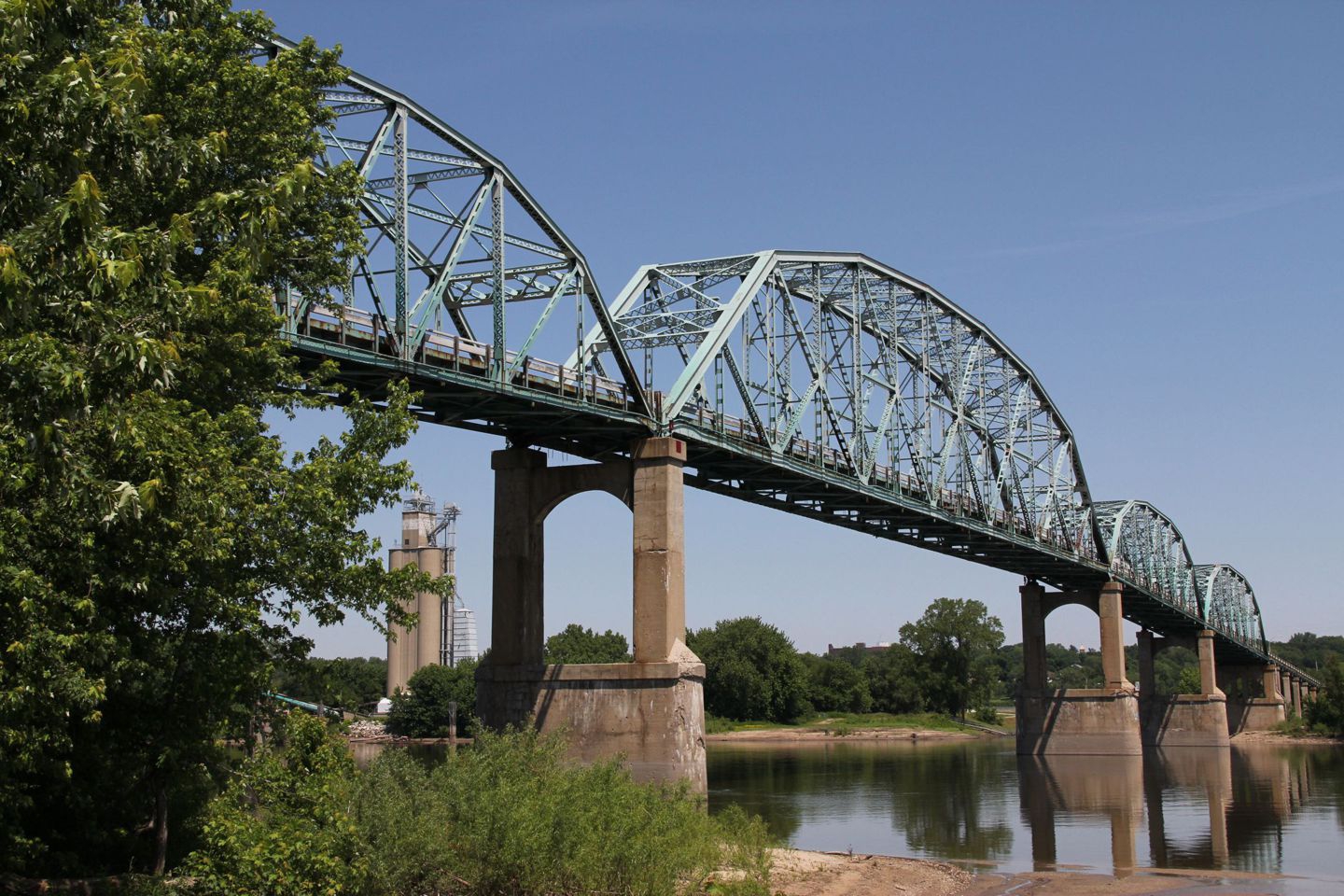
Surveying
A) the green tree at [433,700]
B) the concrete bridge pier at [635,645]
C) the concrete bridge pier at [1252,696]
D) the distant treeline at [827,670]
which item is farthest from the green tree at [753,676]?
the concrete bridge pier at [635,645]

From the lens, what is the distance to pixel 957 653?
16950cm

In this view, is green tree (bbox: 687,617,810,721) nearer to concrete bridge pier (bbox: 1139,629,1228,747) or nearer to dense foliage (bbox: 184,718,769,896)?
concrete bridge pier (bbox: 1139,629,1228,747)

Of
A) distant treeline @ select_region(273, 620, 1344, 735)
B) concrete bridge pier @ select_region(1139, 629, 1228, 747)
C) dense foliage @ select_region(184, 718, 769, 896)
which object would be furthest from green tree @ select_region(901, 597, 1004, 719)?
dense foliage @ select_region(184, 718, 769, 896)

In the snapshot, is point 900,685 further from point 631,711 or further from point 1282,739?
point 631,711

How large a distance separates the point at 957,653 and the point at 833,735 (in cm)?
2449

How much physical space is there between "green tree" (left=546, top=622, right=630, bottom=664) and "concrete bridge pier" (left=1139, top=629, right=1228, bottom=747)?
55135 mm

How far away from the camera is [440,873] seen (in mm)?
24031

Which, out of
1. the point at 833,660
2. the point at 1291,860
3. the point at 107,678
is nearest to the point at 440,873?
the point at 107,678

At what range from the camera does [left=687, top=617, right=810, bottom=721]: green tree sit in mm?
155875

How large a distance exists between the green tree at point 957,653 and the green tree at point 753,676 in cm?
1834

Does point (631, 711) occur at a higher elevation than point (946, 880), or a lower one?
higher

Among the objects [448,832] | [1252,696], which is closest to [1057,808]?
[448,832]

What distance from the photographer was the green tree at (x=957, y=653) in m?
168

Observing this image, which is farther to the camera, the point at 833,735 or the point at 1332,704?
the point at 833,735
